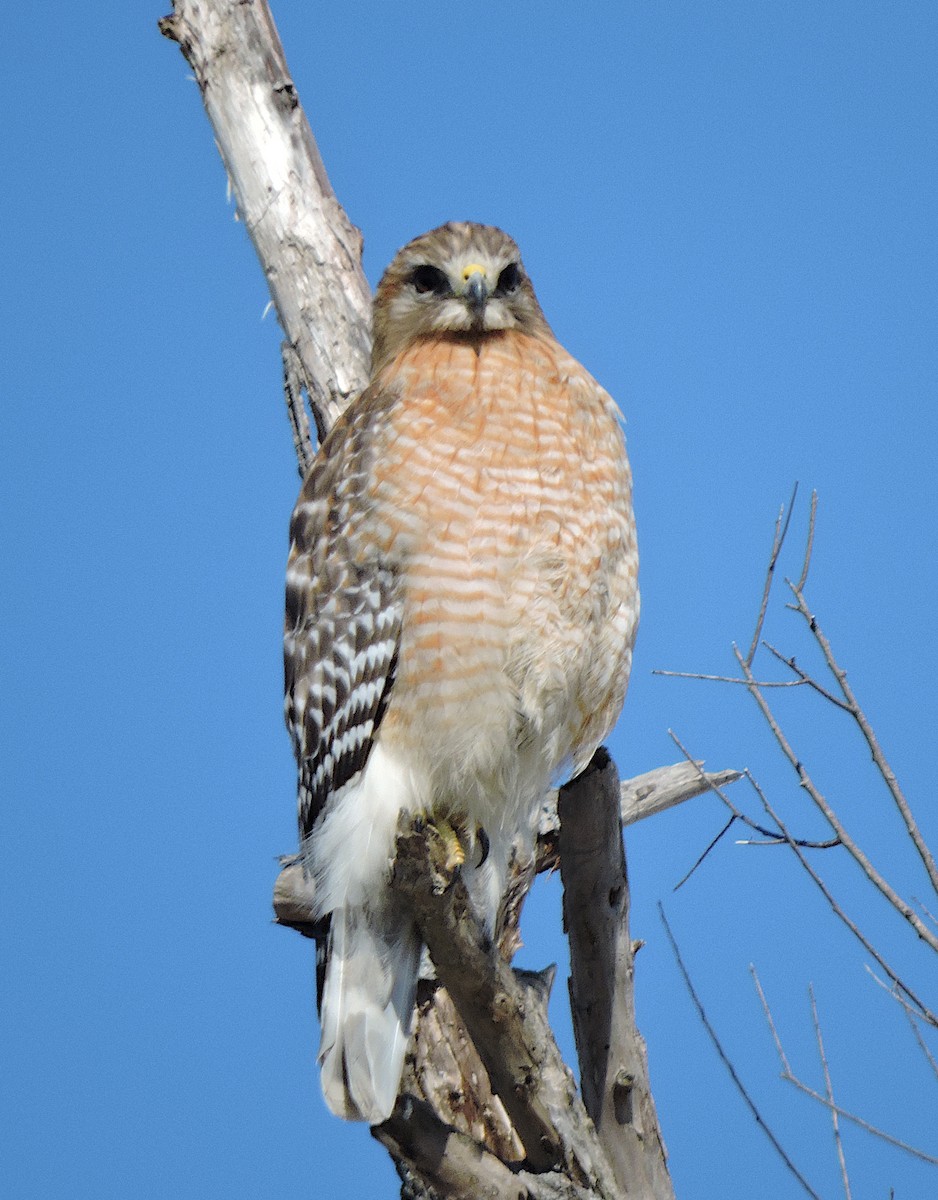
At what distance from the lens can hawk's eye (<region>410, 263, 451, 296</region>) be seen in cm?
319

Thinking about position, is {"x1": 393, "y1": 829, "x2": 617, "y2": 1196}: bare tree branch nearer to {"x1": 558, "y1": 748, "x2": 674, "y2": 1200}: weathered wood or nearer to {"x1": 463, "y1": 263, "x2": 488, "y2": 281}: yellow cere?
{"x1": 558, "y1": 748, "x2": 674, "y2": 1200}: weathered wood

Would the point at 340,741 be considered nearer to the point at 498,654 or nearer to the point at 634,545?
the point at 498,654

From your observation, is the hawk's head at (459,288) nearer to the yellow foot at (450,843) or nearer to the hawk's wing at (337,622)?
the hawk's wing at (337,622)

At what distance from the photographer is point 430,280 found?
323cm

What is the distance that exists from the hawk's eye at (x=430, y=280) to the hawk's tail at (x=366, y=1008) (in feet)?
4.45

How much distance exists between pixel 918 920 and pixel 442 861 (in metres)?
0.80

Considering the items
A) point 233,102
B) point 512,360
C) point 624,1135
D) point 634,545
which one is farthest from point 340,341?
point 624,1135

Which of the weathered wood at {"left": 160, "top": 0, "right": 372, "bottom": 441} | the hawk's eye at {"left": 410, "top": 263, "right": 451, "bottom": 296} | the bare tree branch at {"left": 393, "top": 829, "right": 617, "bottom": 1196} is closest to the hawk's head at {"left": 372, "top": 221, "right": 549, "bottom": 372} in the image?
the hawk's eye at {"left": 410, "top": 263, "right": 451, "bottom": 296}

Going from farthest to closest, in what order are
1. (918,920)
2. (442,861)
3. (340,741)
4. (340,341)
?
(340,341) < (340,741) < (442,861) < (918,920)

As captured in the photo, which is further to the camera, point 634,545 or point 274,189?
point 274,189

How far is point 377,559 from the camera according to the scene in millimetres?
2820

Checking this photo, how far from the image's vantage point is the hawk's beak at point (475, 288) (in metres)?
3.07

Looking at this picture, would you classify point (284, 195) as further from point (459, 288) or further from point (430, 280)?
point (459, 288)

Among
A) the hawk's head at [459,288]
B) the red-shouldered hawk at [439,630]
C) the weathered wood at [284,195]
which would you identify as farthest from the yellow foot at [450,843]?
the weathered wood at [284,195]
